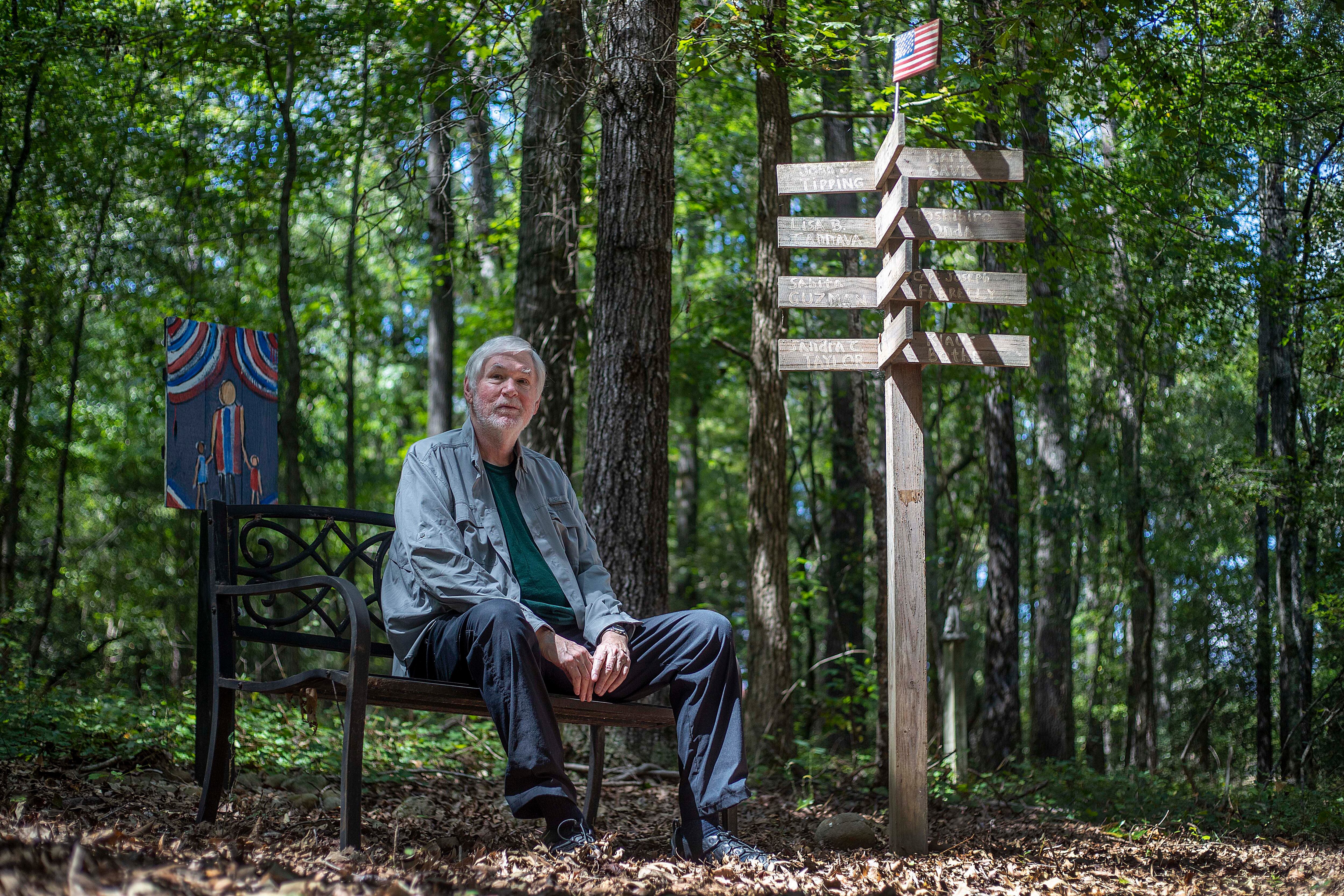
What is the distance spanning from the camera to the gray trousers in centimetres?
279

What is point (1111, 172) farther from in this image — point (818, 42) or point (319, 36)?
point (319, 36)

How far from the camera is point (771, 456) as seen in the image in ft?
20.7

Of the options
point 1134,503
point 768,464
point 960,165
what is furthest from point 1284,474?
point 960,165

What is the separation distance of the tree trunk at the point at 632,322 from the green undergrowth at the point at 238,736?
145cm

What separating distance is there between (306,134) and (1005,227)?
23.2 feet

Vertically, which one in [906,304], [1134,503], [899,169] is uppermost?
[899,169]

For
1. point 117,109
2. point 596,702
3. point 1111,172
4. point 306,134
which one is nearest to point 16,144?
point 117,109

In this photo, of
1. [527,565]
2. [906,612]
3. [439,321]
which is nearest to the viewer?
[527,565]

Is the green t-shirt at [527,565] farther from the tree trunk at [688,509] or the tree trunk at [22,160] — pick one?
the tree trunk at [688,509]

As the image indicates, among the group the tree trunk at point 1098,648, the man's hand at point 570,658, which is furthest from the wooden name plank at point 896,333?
the tree trunk at point 1098,648

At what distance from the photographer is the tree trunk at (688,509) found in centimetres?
1404

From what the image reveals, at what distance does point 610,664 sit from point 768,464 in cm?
336

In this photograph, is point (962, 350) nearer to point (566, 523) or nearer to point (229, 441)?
point (566, 523)

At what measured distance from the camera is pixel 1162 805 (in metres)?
5.80
